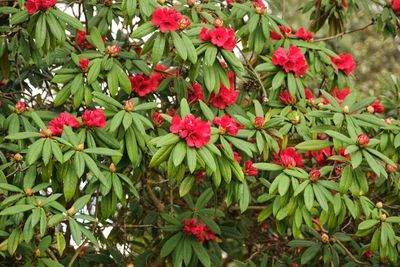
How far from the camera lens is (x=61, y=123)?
2.19 meters

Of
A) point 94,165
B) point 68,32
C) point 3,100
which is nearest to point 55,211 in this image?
point 94,165

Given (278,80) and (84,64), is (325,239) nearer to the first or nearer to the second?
(278,80)

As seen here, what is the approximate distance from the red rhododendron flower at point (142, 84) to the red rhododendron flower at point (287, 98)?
491 mm

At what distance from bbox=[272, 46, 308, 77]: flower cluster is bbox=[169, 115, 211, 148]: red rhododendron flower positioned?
26.3 inches

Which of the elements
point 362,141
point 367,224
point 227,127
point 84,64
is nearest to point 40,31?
point 84,64

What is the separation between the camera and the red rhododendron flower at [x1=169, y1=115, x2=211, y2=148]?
6.60ft

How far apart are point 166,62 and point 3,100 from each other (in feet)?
Answer: 2.27

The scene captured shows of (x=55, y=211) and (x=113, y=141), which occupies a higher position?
(x=113, y=141)

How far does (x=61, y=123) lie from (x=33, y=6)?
0.42 m

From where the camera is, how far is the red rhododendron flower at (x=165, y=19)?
231cm

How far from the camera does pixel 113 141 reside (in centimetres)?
222

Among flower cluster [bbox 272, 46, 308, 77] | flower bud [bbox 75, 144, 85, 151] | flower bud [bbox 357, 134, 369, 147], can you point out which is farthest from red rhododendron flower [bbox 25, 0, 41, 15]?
flower bud [bbox 357, 134, 369, 147]

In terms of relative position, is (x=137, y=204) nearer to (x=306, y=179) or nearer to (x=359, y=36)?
(x=306, y=179)

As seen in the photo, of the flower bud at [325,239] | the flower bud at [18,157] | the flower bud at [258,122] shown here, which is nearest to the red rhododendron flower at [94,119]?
the flower bud at [18,157]
